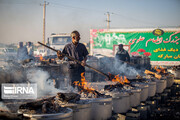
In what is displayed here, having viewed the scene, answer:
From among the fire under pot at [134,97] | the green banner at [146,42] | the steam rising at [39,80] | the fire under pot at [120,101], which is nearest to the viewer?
the fire under pot at [120,101]

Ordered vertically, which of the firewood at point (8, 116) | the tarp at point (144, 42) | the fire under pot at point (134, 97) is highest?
the tarp at point (144, 42)

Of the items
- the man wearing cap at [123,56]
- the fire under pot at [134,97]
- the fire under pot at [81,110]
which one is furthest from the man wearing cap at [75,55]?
the man wearing cap at [123,56]

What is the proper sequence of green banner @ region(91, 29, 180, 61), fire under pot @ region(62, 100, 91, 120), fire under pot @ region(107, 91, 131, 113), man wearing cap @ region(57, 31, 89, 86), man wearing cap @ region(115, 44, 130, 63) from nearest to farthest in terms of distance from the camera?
1. fire under pot @ region(62, 100, 91, 120)
2. fire under pot @ region(107, 91, 131, 113)
3. man wearing cap @ region(57, 31, 89, 86)
4. man wearing cap @ region(115, 44, 130, 63)
5. green banner @ region(91, 29, 180, 61)

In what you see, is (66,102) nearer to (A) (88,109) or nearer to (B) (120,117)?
(A) (88,109)

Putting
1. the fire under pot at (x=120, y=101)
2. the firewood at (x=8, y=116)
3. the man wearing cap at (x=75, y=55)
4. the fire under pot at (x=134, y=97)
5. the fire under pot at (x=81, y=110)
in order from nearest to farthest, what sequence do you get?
the firewood at (x=8, y=116) < the fire under pot at (x=81, y=110) < the fire under pot at (x=120, y=101) < the man wearing cap at (x=75, y=55) < the fire under pot at (x=134, y=97)

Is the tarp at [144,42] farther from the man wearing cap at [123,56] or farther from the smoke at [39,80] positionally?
the smoke at [39,80]

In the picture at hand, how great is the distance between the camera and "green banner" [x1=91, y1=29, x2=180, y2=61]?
24594 millimetres

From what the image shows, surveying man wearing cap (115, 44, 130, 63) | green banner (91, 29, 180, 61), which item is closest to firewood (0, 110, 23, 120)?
man wearing cap (115, 44, 130, 63)

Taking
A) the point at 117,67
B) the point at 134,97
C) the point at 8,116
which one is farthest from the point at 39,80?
the point at 117,67

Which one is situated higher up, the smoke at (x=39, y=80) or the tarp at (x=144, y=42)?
the tarp at (x=144, y=42)

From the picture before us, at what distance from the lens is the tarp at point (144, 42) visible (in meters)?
24.6

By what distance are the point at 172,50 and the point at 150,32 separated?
3.01 m

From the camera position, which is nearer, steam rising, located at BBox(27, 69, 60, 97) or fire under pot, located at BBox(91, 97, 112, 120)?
fire under pot, located at BBox(91, 97, 112, 120)

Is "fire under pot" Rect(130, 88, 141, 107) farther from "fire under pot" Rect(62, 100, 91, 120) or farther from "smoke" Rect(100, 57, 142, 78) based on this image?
"smoke" Rect(100, 57, 142, 78)
